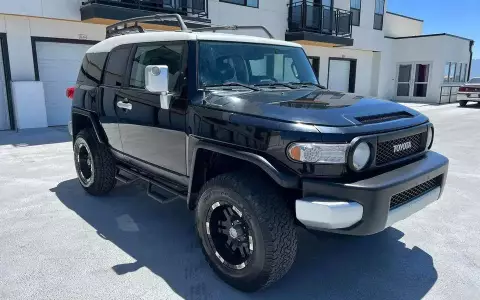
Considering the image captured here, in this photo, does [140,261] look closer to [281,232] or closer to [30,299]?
[30,299]

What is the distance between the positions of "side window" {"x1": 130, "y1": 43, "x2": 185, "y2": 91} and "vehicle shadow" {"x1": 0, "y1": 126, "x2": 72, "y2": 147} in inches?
220

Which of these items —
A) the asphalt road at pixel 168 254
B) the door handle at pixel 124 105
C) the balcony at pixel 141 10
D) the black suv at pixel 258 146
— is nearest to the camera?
the black suv at pixel 258 146

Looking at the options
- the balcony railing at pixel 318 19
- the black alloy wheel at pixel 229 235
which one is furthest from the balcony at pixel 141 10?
the black alloy wheel at pixel 229 235

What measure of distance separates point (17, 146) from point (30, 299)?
20.8 ft

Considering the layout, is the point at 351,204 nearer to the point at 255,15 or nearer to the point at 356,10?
the point at 255,15

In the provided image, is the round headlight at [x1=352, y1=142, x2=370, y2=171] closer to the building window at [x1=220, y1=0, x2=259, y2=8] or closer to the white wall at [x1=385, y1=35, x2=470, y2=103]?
the building window at [x1=220, y1=0, x2=259, y2=8]

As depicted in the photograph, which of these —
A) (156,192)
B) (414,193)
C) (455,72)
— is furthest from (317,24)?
(414,193)

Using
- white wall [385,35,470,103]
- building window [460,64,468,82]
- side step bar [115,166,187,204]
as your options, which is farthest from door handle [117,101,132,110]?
building window [460,64,468,82]

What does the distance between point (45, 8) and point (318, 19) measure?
11.4 m

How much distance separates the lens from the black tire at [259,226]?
247 cm

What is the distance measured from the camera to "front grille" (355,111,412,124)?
2.61 m

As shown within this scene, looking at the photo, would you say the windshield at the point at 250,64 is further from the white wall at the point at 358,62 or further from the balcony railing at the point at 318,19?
the white wall at the point at 358,62

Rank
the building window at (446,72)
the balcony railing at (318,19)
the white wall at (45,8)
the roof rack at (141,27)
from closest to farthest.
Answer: the roof rack at (141,27) < the white wall at (45,8) < the balcony railing at (318,19) < the building window at (446,72)

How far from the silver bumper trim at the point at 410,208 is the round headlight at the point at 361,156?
382 millimetres
